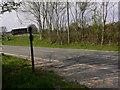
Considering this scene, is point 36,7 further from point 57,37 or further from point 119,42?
point 119,42

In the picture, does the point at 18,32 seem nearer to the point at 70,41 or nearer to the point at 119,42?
the point at 119,42

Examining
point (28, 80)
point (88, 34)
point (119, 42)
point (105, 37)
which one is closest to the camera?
point (28, 80)

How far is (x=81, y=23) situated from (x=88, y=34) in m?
3.46

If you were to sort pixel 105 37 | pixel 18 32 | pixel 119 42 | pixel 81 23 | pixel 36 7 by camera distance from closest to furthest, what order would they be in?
1. pixel 18 32
2. pixel 119 42
3. pixel 105 37
4. pixel 81 23
5. pixel 36 7

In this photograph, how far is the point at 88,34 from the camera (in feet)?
65.5

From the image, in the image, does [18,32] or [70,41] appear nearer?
[18,32]

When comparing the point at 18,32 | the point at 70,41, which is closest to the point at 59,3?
the point at 70,41

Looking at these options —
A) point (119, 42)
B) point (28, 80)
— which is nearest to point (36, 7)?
point (119, 42)

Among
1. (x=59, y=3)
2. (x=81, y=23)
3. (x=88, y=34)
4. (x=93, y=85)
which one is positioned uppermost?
(x=59, y=3)

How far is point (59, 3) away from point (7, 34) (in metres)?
20.5

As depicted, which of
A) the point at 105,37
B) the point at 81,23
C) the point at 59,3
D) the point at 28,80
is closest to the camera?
the point at 28,80

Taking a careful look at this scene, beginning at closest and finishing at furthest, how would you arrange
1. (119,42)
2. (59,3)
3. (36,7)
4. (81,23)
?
(119,42)
(81,23)
(59,3)
(36,7)

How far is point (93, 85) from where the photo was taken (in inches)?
159

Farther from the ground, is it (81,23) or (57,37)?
(81,23)
